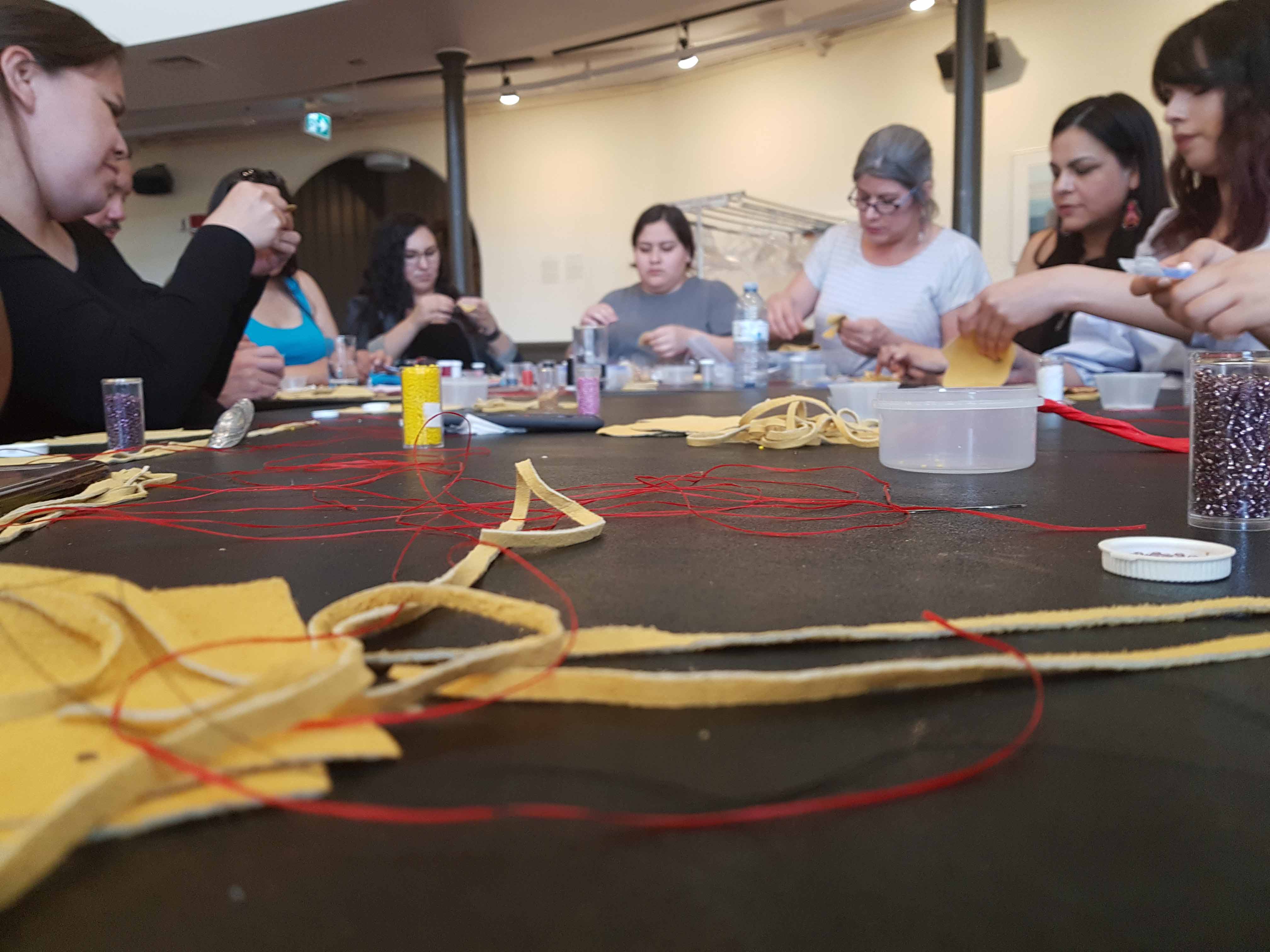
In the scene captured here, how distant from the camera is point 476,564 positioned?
1.53ft

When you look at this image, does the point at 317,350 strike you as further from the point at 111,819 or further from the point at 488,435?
the point at 111,819

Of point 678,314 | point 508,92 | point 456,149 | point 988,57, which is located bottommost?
point 678,314

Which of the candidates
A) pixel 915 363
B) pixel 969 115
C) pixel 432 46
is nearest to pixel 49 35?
pixel 915 363

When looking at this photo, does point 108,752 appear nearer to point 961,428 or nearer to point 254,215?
point 961,428

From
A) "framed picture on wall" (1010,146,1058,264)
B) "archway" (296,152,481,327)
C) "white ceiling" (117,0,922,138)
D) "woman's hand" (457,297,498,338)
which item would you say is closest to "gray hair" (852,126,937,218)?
"framed picture on wall" (1010,146,1058,264)

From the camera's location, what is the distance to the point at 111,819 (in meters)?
0.23

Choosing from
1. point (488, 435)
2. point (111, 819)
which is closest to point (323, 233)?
point (488, 435)

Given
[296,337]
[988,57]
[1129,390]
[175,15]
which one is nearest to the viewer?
[1129,390]

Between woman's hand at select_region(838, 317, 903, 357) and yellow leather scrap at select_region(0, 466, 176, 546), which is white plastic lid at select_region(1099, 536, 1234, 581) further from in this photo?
woman's hand at select_region(838, 317, 903, 357)

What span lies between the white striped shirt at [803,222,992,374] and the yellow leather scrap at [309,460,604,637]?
1903 mm

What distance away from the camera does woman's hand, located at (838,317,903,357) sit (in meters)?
2.06

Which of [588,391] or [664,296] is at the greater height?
[664,296]

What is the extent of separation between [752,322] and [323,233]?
4602 millimetres

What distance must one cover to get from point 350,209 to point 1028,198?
4.31 meters
